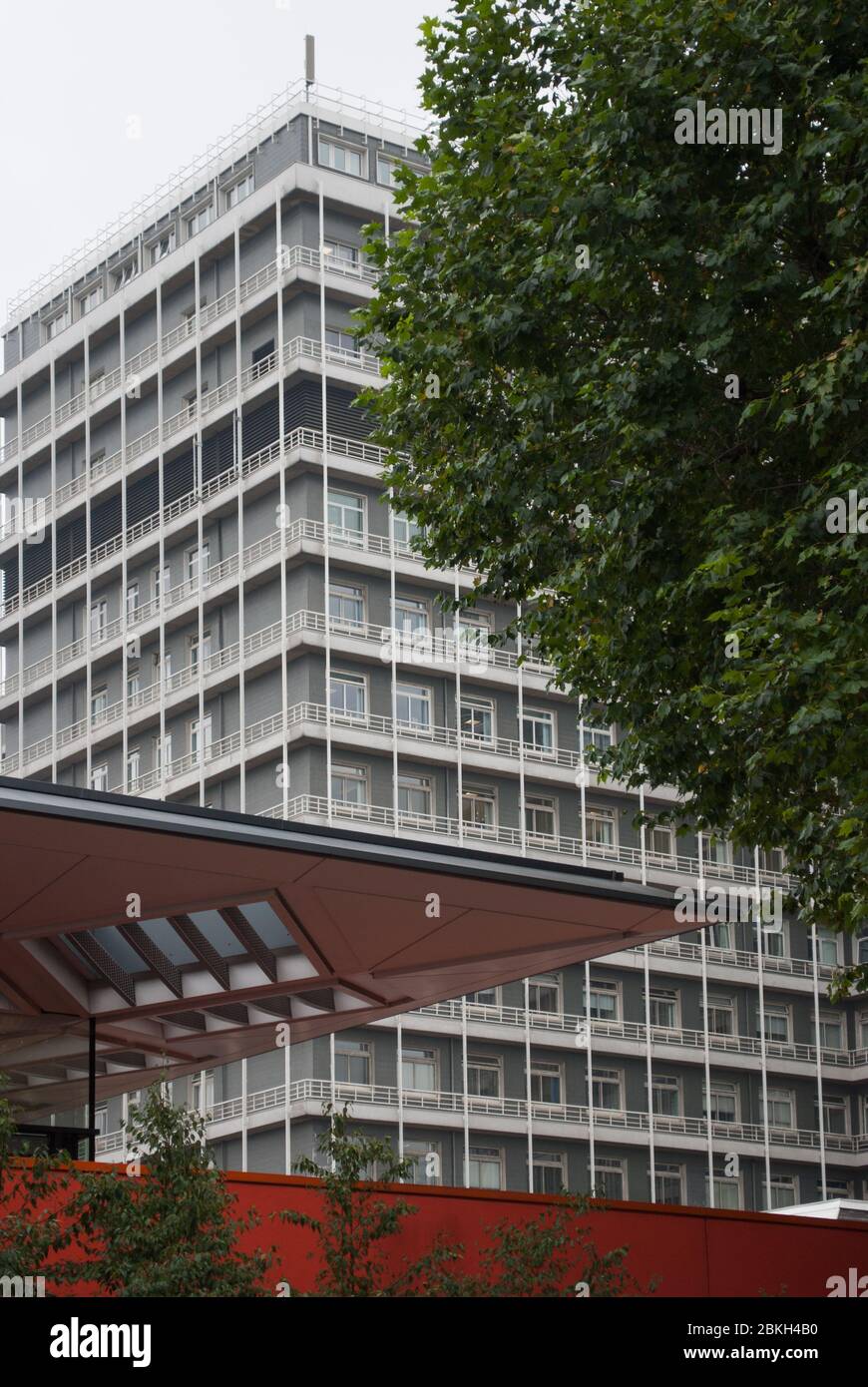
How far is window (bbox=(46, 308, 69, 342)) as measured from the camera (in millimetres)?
86625

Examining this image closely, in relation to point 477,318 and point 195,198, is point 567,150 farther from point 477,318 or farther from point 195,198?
point 195,198

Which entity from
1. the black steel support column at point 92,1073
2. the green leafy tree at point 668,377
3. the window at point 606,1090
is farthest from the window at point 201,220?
A: the black steel support column at point 92,1073

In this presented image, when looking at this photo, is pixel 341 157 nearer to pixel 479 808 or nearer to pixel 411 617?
pixel 411 617

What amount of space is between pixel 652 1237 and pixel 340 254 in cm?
5636

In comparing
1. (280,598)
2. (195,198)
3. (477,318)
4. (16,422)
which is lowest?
(477,318)

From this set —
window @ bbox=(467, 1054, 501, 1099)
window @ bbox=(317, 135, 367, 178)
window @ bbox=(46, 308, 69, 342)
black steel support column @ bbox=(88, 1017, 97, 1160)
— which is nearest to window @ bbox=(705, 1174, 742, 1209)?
window @ bbox=(467, 1054, 501, 1099)

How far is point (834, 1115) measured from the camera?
7675 cm

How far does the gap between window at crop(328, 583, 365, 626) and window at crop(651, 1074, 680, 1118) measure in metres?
19.0

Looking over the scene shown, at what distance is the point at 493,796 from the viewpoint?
71312 mm

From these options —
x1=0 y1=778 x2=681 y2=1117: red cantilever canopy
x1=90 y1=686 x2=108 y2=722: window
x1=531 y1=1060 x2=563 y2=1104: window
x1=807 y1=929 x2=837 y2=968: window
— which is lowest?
x1=0 y1=778 x2=681 y2=1117: red cantilever canopy

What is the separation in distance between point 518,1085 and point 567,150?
49.2 meters

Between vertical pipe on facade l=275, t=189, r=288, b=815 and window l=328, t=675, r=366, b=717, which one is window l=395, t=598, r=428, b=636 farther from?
vertical pipe on facade l=275, t=189, r=288, b=815
